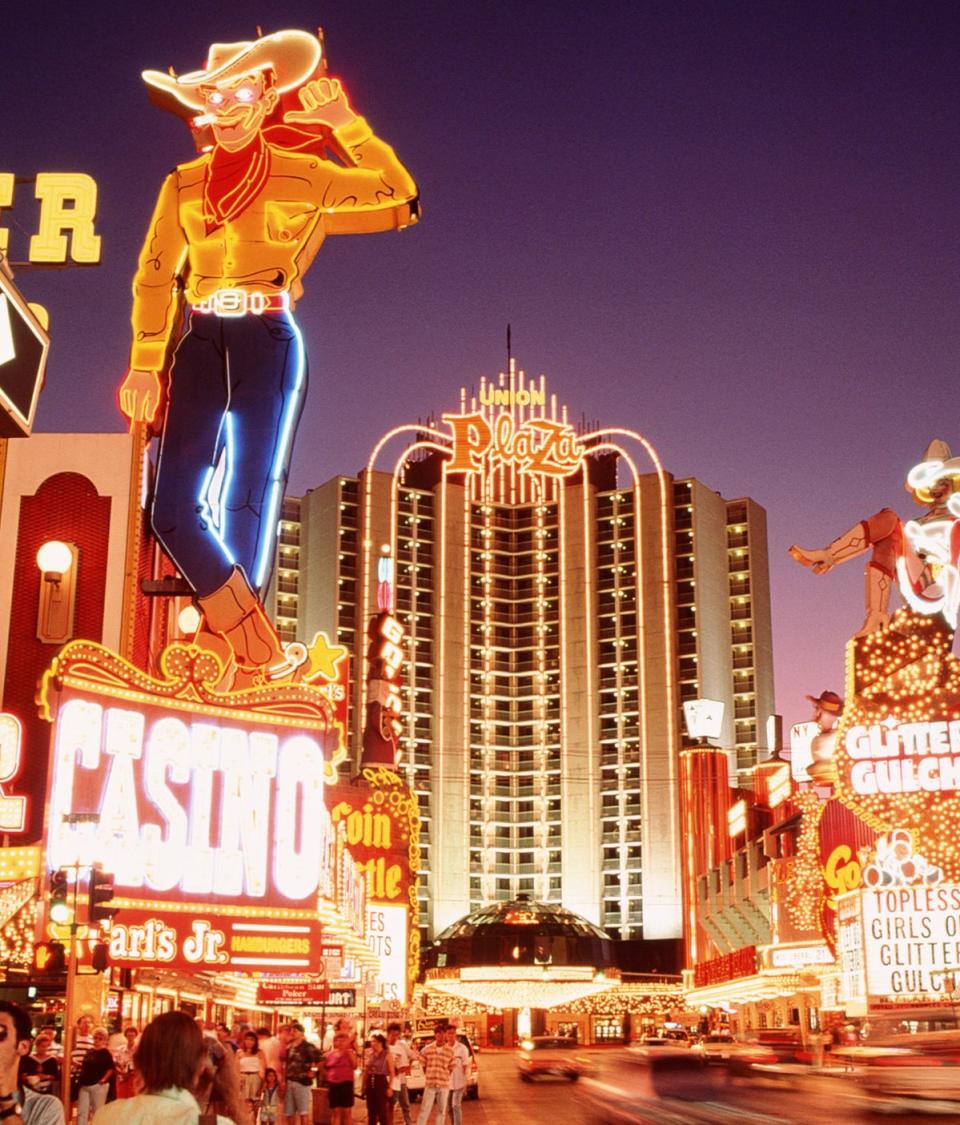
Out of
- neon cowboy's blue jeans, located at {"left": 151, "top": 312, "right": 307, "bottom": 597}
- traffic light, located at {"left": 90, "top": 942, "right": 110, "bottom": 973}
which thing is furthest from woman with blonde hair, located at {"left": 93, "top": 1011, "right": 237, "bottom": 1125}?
neon cowboy's blue jeans, located at {"left": 151, "top": 312, "right": 307, "bottom": 597}

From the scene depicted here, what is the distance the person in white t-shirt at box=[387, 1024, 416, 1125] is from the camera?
26188 millimetres

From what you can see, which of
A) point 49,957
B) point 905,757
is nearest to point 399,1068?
point 49,957

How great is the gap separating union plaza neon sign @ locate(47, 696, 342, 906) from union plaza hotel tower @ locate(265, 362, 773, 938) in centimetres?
8732

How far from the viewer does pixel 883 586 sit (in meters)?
41.8

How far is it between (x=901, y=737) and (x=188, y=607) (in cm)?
1769

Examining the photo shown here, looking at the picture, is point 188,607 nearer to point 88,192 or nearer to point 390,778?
point 88,192

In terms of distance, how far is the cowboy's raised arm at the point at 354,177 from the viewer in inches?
1441

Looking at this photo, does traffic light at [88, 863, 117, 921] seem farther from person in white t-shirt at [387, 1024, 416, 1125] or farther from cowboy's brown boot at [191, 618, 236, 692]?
cowboy's brown boot at [191, 618, 236, 692]

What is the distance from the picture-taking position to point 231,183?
36.7 m

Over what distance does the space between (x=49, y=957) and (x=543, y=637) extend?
106753 millimetres

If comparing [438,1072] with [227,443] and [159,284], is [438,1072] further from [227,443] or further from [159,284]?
[159,284]

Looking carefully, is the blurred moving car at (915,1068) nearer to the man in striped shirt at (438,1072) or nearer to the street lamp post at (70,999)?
the street lamp post at (70,999)

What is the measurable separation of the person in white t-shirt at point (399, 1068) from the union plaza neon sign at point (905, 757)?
42.3ft

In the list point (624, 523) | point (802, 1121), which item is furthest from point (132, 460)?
point (624, 523)
